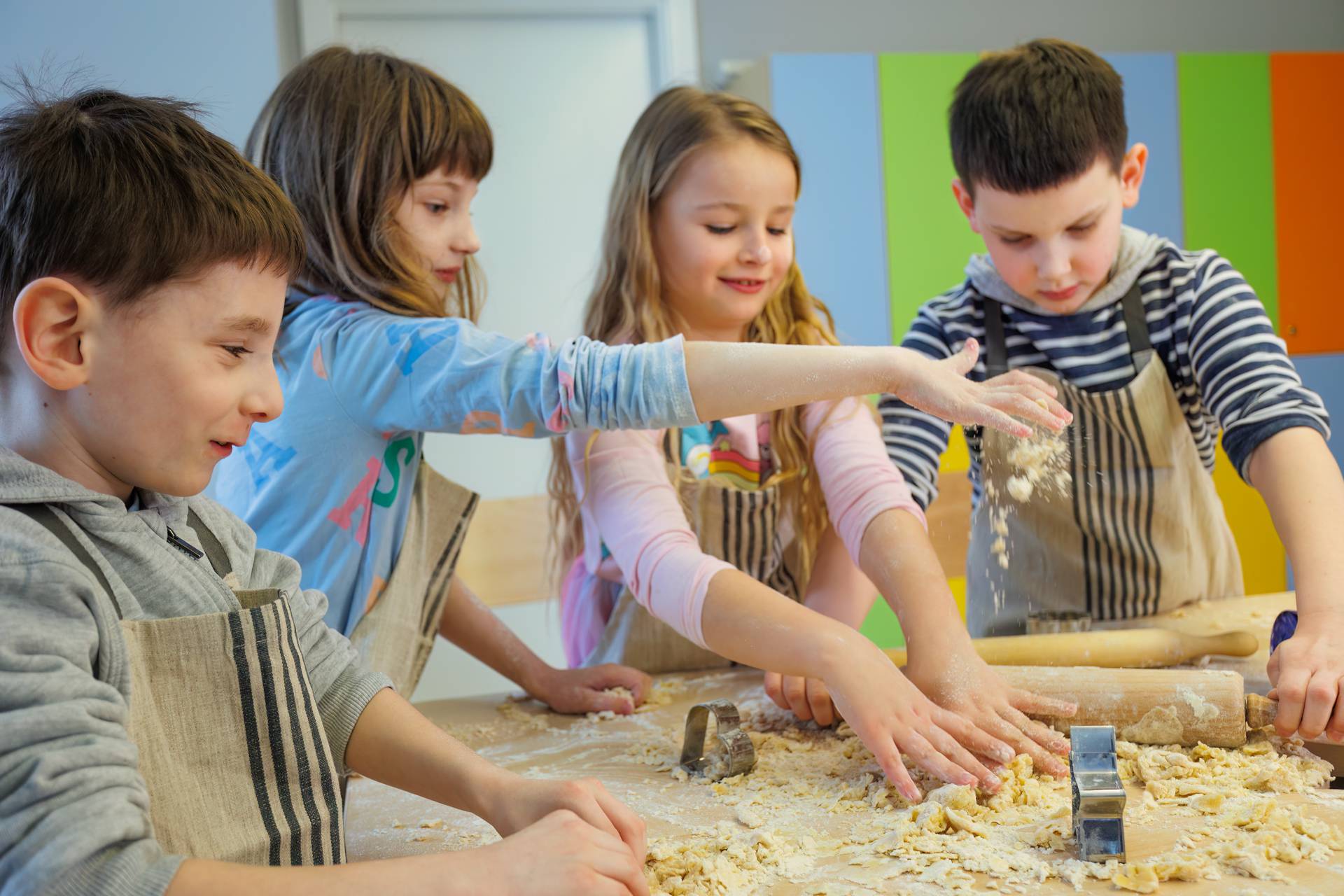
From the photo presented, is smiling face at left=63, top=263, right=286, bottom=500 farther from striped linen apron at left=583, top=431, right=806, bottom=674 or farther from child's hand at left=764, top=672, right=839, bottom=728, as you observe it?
striped linen apron at left=583, top=431, right=806, bottom=674

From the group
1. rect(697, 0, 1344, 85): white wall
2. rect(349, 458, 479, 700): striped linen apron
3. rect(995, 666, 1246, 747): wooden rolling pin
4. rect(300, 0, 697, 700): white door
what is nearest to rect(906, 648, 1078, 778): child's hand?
rect(995, 666, 1246, 747): wooden rolling pin

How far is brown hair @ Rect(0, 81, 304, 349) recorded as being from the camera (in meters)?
0.67

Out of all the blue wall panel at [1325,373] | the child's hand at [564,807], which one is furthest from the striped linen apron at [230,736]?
the blue wall panel at [1325,373]

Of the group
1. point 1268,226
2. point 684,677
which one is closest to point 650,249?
point 684,677

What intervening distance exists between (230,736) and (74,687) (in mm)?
144

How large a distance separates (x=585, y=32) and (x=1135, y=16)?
6.52 feet

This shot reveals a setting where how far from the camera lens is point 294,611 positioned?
854mm

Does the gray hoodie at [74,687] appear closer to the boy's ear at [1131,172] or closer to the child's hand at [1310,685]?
the child's hand at [1310,685]

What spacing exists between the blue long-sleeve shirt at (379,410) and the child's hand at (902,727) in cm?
27

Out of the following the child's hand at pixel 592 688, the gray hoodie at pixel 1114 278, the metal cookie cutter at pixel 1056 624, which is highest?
the gray hoodie at pixel 1114 278

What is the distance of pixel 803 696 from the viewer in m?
1.11

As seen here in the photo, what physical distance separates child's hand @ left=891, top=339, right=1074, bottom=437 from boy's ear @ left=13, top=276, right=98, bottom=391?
66cm

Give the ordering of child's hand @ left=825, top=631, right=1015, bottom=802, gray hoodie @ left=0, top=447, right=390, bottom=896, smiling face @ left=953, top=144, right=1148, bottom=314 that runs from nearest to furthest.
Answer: gray hoodie @ left=0, top=447, right=390, bottom=896
child's hand @ left=825, top=631, right=1015, bottom=802
smiling face @ left=953, top=144, right=1148, bottom=314

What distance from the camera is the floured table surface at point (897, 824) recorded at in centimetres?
73
